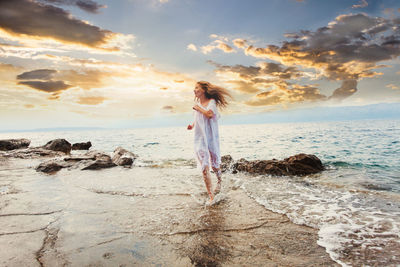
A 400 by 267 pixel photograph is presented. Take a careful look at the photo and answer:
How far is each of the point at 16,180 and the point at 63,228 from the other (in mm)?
5410

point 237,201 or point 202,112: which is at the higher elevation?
point 202,112

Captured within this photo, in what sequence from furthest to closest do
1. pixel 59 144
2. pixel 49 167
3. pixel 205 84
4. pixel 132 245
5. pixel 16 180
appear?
pixel 59 144 < pixel 49 167 < pixel 16 180 < pixel 205 84 < pixel 132 245

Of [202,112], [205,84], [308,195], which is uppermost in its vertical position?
[205,84]

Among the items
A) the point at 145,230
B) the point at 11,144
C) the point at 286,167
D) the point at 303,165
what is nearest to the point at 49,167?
the point at 145,230

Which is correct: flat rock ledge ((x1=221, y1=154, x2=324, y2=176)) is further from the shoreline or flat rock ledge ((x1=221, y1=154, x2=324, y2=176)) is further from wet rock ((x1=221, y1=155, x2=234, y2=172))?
the shoreline

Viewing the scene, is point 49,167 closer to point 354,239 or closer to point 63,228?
point 63,228

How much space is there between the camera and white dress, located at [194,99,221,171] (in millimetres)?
5422

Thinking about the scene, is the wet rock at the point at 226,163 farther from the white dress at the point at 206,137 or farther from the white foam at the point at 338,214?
the white dress at the point at 206,137

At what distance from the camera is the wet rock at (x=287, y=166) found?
8453mm

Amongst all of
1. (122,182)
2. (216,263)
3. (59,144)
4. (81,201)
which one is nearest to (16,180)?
(122,182)

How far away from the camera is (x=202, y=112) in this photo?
17.3ft

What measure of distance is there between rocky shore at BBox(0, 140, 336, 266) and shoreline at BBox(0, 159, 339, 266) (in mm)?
13

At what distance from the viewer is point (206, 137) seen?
5492mm

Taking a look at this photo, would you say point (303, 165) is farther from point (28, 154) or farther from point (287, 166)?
point (28, 154)
